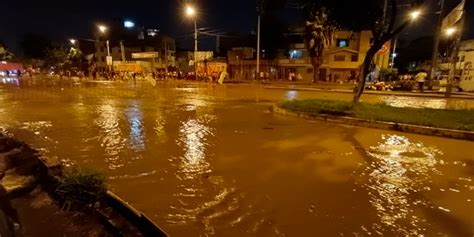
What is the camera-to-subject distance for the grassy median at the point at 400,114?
33.9ft

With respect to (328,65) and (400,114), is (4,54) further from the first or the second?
(400,114)

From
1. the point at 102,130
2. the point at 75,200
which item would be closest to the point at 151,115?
the point at 102,130

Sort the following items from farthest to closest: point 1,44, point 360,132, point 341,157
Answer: point 1,44, point 360,132, point 341,157

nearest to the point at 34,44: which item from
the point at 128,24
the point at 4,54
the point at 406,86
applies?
the point at 4,54

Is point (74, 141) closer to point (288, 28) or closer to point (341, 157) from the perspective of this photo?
point (341, 157)

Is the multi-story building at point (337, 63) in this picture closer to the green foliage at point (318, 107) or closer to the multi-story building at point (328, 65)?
the multi-story building at point (328, 65)

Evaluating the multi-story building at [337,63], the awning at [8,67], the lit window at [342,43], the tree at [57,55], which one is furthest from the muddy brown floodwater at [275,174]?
the tree at [57,55]

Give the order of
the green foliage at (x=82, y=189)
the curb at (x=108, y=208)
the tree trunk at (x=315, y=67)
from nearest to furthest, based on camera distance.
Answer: the curb at (x=108, y=208)
the green foliage at (x=82, y=189)
the tree trunk at (x=315, y=67)

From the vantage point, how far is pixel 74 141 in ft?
29.5

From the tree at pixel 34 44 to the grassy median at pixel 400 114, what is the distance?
99699mm

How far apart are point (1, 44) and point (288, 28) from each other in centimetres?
8236

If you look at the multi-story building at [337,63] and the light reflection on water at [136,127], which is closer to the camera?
the light reflection on water at [136,127]

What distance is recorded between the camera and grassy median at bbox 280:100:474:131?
1034 centimetres

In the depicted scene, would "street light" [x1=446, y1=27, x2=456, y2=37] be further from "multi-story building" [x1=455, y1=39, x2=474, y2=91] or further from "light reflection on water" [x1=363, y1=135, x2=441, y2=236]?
"light reflection on water" [x1=363, y1=135, x2=441, y2=236]
